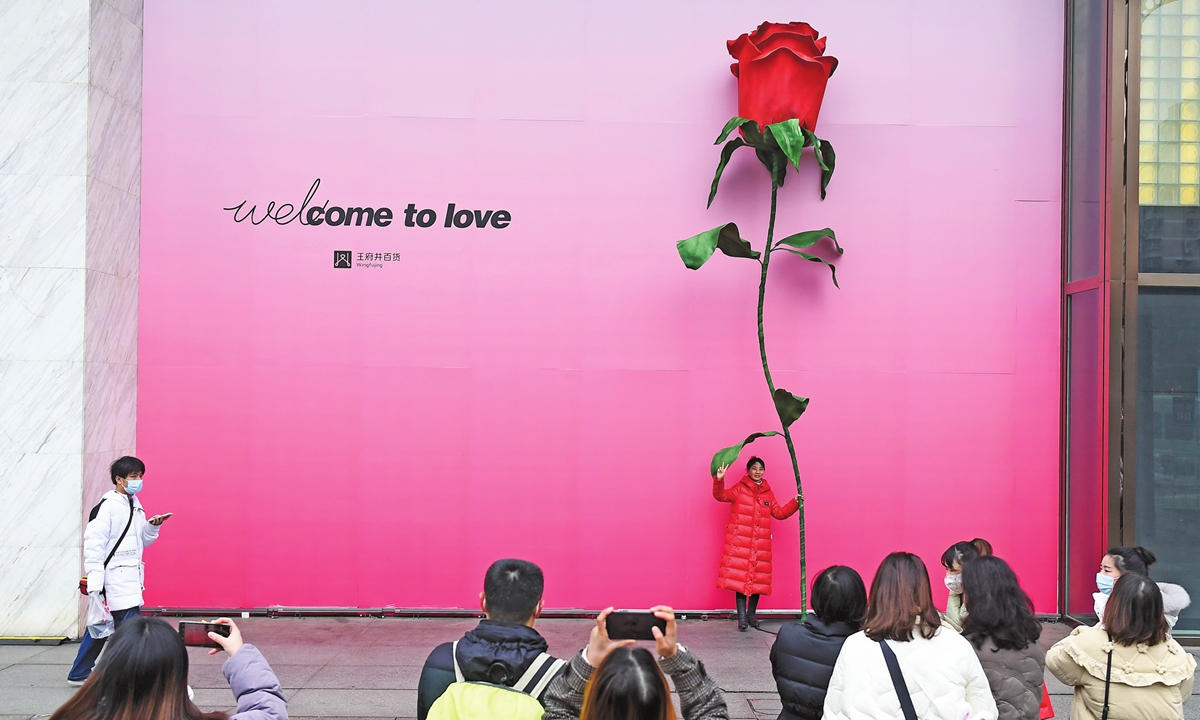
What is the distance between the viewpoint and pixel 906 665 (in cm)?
308

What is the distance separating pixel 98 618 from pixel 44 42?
14.9ft

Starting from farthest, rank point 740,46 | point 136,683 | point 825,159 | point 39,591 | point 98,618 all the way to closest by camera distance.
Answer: point 825,159 → point 740,46 → point 39,591 → point 98,618 → point 136,683

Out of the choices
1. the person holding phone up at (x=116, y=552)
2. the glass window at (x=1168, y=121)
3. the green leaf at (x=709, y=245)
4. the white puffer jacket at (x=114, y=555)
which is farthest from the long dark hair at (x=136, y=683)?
the glass window at (x=1168, y=121)

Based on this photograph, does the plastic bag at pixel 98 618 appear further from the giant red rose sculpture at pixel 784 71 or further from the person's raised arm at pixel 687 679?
the giant red rose sculpture at pixel 784 71

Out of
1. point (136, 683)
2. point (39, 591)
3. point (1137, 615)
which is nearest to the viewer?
point (136, 683)

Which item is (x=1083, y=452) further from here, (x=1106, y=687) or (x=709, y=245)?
(x=1106, y=687)

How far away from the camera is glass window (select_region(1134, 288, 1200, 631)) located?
7297mm

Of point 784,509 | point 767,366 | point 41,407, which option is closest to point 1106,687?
point 784,509

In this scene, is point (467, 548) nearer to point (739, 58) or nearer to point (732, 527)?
point (732, 527)

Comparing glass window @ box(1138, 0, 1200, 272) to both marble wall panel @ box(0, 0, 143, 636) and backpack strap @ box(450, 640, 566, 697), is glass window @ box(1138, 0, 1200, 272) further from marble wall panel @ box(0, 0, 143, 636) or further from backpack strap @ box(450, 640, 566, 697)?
marble wall panel @ box(0, 0, 143, 636)

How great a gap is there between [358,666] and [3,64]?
5.44 m

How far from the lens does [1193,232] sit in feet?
24.1

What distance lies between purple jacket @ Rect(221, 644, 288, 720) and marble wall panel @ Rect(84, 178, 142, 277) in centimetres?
562

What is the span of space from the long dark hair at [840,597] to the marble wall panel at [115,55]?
693cm
